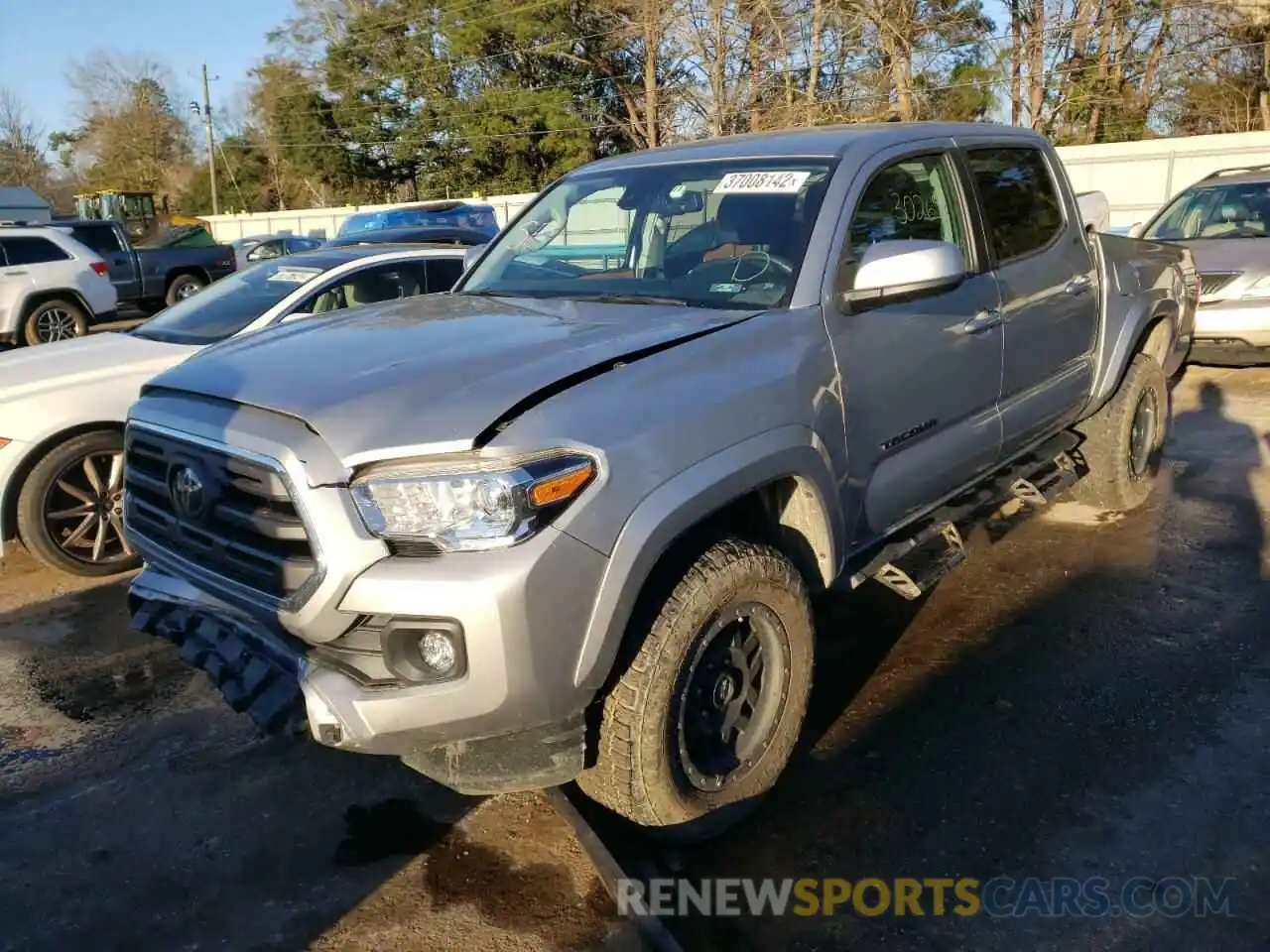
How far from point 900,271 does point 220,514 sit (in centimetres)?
213

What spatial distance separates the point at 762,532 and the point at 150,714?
8.18 feet

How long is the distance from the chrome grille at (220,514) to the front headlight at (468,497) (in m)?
0.23

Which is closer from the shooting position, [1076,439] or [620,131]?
[1076,439]

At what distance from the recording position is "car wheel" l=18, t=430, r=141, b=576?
199 inches

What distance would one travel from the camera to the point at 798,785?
10.8 feet

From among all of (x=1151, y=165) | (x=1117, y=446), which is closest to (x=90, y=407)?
(x=1117, y=446)

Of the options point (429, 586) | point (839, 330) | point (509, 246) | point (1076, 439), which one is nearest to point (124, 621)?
point (509, 246)

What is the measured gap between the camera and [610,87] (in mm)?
39312

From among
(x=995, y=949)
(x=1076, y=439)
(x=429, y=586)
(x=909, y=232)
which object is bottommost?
(x=995, y=949)

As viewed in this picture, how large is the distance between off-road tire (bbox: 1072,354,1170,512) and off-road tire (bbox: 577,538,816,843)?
10.3 feet

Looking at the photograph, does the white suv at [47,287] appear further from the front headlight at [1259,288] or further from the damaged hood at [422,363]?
the front headlight at [1259,288]

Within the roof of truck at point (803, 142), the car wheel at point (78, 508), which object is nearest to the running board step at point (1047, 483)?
the roof of truck at point (803, 142)

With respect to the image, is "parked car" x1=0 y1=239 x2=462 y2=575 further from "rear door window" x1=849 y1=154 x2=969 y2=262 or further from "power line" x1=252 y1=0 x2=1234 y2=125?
"power line" x1=252 y1=0 x2=1234 y2=125

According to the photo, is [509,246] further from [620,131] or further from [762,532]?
[620,131]
